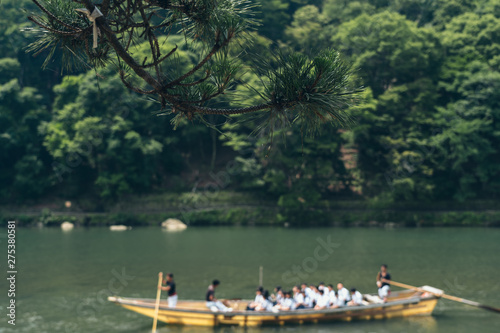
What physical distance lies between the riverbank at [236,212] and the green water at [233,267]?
1.96m

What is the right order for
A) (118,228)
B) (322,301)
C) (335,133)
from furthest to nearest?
(335,133) → (118,228) → (322,301)

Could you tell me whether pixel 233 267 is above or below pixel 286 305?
below

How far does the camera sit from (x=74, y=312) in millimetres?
12547

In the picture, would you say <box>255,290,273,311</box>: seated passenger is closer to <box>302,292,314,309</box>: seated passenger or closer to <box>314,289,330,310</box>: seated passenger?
<box>302,292,314,309</box>: seated passenger

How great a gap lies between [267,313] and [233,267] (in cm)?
657

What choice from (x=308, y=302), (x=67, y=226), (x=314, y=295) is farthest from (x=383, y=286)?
(x=67, y=226)

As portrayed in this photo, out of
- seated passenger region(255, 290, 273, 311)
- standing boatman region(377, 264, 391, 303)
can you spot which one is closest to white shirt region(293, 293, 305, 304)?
seated passenger region(255, 290, 273, 311)

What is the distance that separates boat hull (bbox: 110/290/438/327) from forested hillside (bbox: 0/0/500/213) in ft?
55.1

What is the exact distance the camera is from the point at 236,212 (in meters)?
30.4

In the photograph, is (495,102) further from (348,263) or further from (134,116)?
(134,116)

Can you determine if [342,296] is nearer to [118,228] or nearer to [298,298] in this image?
[298,298]

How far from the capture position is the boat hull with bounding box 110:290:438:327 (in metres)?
11.4

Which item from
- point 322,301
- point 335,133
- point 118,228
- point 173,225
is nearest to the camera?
point 322,301

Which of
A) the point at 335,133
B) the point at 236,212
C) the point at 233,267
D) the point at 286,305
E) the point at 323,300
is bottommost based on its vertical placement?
the point at 233,267
